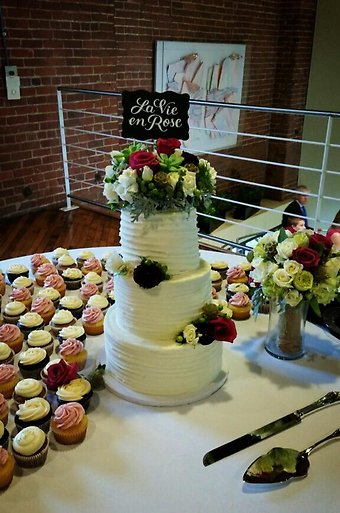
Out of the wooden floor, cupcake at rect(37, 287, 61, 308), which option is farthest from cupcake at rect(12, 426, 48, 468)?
the wooden floor

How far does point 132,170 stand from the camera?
1.43 m

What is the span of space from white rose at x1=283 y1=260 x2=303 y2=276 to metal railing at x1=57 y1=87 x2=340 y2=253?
247 cm

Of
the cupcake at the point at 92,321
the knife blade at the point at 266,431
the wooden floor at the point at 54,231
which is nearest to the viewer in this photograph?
the knife blade at the point at 266,431

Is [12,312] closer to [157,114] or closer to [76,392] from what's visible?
[76,392]

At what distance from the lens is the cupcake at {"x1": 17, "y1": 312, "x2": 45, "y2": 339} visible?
6.00 ft

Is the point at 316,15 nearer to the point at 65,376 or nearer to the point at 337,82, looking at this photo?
the point at 337,82

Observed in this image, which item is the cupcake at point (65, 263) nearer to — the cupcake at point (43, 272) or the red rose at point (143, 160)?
the cupcake at point (43, 272)

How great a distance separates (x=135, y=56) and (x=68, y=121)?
1.10m

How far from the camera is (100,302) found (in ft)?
6.57

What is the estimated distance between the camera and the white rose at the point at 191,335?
1.47m

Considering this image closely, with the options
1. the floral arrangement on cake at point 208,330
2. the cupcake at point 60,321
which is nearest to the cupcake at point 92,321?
the cupcake at point 60,321

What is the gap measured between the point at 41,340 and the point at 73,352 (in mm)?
163

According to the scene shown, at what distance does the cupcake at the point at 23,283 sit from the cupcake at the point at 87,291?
23cm

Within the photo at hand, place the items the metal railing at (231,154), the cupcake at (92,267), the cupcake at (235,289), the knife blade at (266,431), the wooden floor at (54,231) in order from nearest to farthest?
the knife blade at (266,431) < the cupcake at (235,289) < the cupcake at (92,267) < the wooden floor at (54,231) < the metal railing at (231,154)
